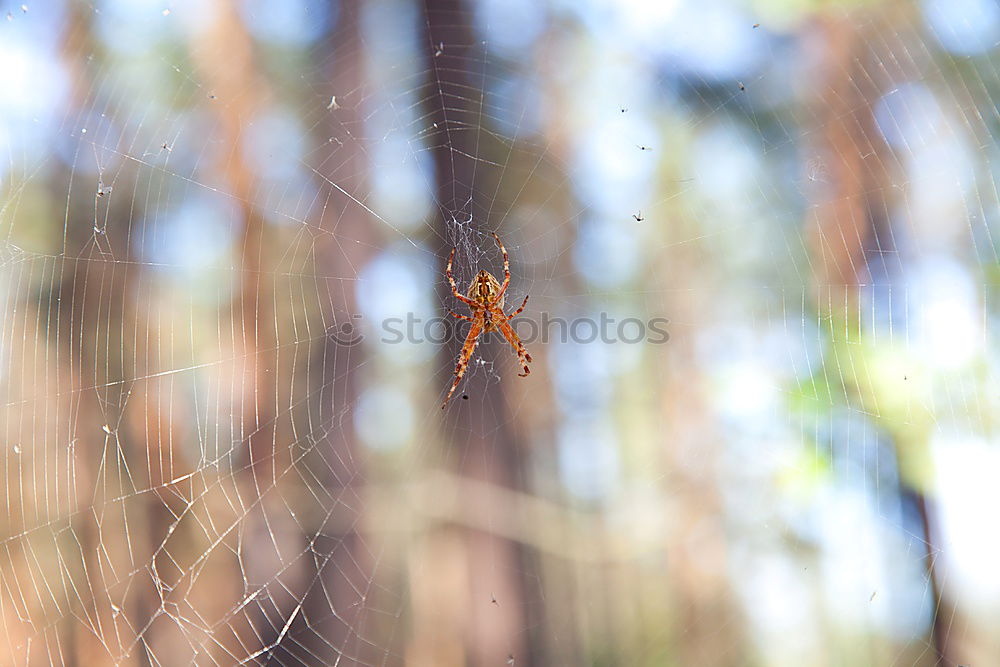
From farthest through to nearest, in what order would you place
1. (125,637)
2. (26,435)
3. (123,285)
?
1. (123,285)
2. (125,637)
3. (26,435)

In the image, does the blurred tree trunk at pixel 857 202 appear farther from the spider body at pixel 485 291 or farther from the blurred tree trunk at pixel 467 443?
the blurred tree trunk at pixel 467 443

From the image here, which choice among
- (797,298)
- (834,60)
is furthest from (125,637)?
(834,60)

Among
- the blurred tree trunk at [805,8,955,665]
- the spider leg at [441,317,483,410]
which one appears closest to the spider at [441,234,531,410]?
the spider leg at [441,317,483,410]

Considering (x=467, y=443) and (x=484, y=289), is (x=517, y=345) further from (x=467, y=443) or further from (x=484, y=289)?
(x=467, y=443)

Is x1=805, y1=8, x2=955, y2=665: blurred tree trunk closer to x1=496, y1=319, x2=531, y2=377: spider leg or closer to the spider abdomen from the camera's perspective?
x1=496, y1=319, x2=531, y2=377: spider leg

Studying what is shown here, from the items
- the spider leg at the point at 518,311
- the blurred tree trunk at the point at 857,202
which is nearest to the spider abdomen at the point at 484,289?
the spider leg at the point at 518,311

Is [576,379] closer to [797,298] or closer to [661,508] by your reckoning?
[661,508]

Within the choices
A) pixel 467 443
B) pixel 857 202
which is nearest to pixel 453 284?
pixel 467 443
